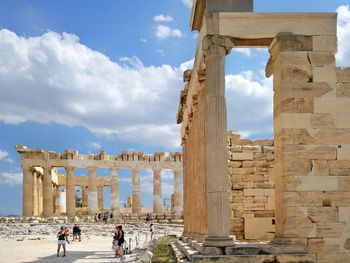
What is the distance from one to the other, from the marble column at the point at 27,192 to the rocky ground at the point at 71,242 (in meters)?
4.13

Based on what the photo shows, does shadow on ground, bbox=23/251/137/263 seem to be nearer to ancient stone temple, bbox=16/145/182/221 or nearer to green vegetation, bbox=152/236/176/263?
green vegetation, bbox=152/236/176/263

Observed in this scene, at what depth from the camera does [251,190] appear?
19.5 meters

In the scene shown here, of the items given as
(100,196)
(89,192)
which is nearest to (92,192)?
(89,192)

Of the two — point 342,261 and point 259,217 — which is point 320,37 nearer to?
point 342,261

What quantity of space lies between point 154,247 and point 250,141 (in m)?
7.10

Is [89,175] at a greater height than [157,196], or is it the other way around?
[89,175]

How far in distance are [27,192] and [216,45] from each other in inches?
1727

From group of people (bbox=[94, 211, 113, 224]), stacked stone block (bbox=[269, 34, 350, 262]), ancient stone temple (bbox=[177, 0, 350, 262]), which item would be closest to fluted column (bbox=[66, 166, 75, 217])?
group of people (bbox=[94, 211, 113, 224])

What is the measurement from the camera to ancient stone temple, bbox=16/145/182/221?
5494 centimetres

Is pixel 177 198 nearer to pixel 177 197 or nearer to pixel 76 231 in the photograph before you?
pixel 177 197

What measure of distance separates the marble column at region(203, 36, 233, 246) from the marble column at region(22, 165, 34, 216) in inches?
1715

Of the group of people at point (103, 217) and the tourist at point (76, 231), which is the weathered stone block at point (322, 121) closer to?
the tourist at point (76, 231)

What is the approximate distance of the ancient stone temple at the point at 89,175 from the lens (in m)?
54.9

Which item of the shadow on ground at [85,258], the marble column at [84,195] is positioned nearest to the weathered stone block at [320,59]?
the shadow on ground at [85,258]
